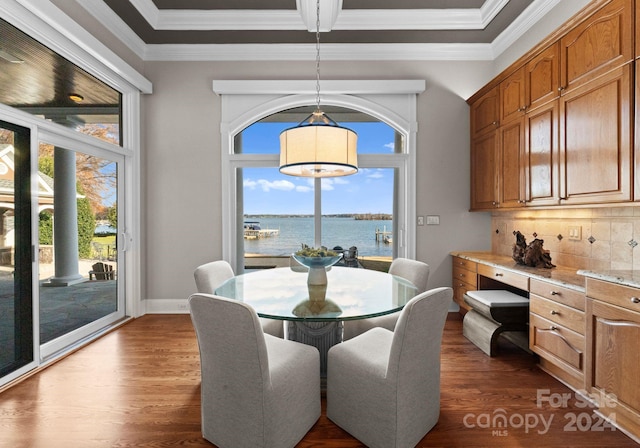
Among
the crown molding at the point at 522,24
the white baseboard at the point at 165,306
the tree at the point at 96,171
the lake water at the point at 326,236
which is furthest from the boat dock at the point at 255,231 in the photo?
the crown molding at the point at 522,24

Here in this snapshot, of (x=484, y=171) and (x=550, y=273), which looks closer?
(x=550, y=273)

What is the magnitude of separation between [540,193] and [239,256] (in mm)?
3237

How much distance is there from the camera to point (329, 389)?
1.71 metres

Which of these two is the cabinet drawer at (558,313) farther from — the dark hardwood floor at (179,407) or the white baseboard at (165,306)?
the white baseboard at (165,306)

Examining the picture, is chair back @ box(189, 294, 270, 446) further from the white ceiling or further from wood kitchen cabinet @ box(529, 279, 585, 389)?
the white ceiling

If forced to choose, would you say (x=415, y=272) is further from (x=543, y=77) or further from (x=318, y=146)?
(x=543, y=77)

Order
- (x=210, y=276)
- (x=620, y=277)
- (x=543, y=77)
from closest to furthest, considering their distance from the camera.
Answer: (x=620, y=277) < (x=210, y=276) < (x=543, y=77)

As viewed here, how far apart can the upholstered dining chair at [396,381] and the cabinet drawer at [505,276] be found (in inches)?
49.8

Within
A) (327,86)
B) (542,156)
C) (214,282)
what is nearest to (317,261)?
(214,282)

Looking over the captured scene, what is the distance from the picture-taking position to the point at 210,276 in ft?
7.68

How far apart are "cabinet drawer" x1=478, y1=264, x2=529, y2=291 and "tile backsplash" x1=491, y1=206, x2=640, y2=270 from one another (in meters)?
0.51

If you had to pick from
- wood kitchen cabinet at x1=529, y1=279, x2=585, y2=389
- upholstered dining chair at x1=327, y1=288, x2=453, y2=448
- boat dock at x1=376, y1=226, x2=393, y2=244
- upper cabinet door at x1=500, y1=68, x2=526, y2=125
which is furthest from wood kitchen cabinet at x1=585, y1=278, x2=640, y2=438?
boat dock at x1=376, y1=226, x2=393, y2=244

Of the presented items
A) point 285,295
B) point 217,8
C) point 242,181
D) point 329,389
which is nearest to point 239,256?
point 242,181

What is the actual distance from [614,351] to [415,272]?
4.00ft
